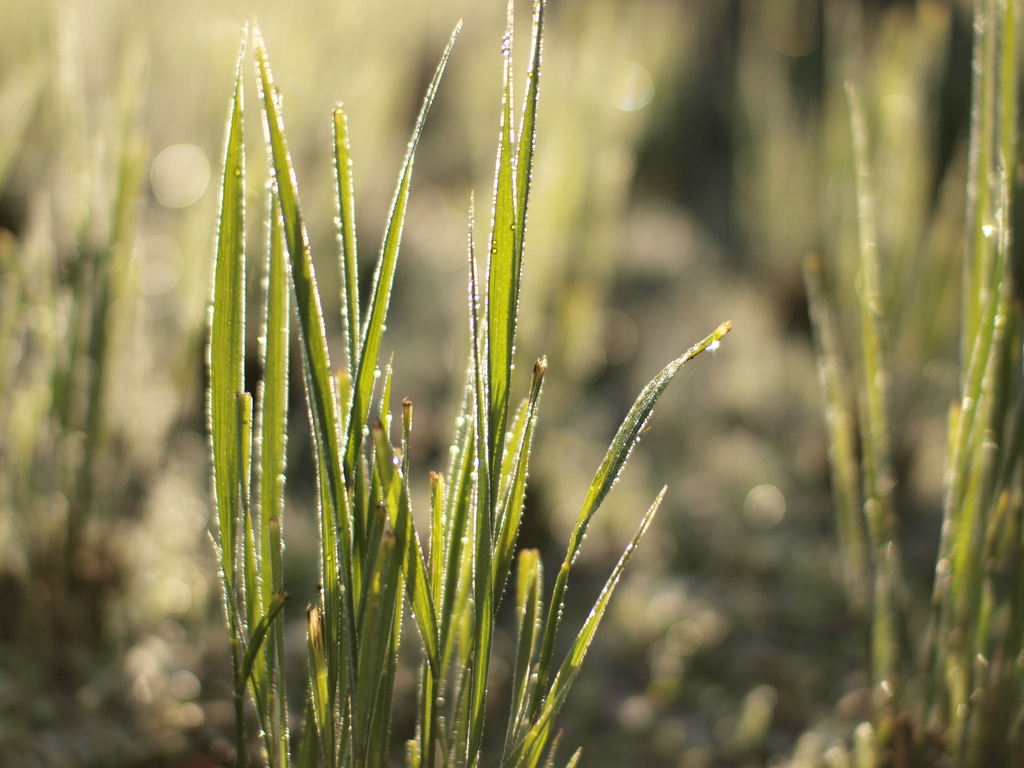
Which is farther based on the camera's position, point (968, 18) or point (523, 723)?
point (968, 18)

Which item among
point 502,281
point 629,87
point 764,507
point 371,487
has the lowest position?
point 764,507

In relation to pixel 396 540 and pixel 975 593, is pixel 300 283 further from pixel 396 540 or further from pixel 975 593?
pixel 975 593

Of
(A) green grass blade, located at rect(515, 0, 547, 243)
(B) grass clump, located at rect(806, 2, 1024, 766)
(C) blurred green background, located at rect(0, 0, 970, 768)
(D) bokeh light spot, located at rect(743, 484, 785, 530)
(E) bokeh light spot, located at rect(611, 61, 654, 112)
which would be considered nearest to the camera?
(A) green grass blade, located at rect(515, 0, 547, 243)

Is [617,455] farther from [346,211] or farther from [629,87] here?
[629,87]

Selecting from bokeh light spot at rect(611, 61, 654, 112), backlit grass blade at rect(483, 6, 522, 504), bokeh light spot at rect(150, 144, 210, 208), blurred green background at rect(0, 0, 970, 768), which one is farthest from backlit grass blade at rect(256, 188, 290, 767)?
bokeh light spot at rect(611, 61, 654, 112)

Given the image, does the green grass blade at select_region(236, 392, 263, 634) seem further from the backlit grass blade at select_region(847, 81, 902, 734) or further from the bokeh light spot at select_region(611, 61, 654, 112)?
the bokeh light spot at select_region(611, 61, 654, 112)

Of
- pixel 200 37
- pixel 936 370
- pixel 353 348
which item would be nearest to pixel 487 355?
pixel 353 348

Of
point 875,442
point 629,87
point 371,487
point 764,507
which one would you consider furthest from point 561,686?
point 629,87
